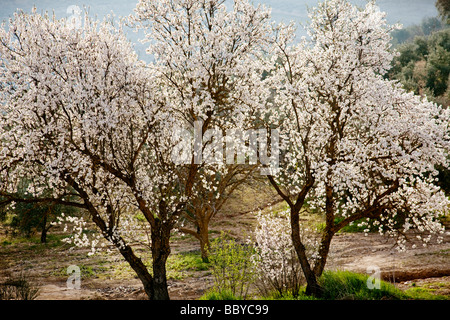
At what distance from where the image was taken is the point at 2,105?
9914 millimetres

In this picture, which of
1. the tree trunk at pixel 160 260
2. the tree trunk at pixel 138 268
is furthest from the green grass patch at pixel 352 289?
the tree trunk at pixel 138 268

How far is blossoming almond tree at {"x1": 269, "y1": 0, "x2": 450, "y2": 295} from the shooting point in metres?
9.71

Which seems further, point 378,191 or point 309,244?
point 309,244

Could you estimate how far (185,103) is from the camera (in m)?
11.0

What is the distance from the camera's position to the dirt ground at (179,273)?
1417cm

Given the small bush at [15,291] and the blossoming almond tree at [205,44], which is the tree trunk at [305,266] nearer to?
the blossoming almond tree at [205,44]

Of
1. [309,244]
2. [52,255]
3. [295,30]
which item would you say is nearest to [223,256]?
[309,244]

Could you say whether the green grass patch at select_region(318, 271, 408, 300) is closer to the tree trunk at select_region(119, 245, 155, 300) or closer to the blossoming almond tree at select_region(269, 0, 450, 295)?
the blossoming almond tree at select_region(269, 0, 450, 295)

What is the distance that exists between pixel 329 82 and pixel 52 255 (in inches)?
805

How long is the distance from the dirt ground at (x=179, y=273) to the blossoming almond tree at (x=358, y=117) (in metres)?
2.12

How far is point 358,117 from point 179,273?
11866mm

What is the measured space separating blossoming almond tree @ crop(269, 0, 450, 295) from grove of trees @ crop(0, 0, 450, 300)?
0.16 ft

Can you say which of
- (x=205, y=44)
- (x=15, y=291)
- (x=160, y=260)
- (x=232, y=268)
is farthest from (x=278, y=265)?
(x=15, y=291)
